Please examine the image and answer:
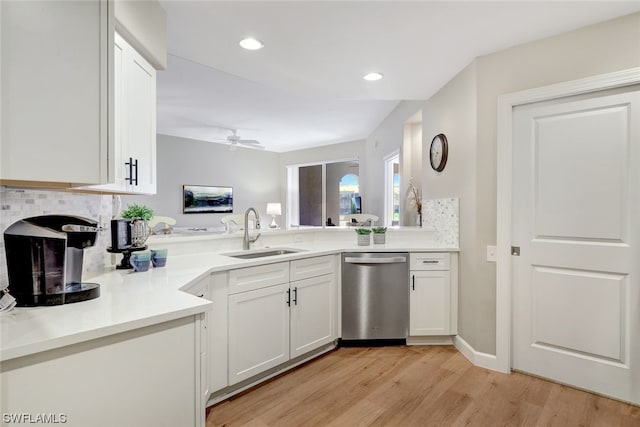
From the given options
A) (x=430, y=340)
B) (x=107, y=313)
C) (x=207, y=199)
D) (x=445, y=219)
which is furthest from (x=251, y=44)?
(x=207, y=199)

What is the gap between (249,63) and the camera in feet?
8.01

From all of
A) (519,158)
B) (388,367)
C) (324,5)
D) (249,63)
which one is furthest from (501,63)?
(388,367)

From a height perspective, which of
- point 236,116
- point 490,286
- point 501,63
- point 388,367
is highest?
point 236,116

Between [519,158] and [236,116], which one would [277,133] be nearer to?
[236,116]

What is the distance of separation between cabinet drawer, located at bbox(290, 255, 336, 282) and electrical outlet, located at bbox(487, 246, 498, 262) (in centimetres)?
120

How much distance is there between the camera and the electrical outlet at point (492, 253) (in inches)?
92.4

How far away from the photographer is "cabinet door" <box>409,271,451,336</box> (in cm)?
278

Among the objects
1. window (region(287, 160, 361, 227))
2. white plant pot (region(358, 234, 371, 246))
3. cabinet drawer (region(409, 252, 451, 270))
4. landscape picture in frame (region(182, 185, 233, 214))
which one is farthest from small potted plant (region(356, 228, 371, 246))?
landscape picture in frame (region(182, 185, 233, 214))

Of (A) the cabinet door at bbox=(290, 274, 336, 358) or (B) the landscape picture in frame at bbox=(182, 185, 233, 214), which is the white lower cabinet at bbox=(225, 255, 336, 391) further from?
(B) the landscape picture in frame at bbox=(182, 185, 233, 214)

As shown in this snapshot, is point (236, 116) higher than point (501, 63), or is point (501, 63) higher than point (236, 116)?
point (236, 116)

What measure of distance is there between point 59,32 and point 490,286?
2.74m

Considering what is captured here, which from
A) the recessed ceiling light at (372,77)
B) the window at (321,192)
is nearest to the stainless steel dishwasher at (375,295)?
the recessed ceiling light at (372,77)

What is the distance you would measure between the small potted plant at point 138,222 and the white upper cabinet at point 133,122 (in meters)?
0.14

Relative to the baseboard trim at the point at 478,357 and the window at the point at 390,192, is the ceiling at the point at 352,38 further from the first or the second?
the baseboard trim at the point at 478,357
